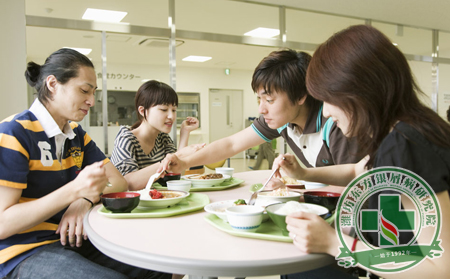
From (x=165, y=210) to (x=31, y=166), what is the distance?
58cm

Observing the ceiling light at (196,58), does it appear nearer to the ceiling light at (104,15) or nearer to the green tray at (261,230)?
the ceiling light at (104,15)

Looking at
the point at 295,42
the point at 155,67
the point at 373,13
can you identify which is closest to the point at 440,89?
the point at 373,13

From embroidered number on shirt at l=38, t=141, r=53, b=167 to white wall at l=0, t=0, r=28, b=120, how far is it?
2992 mm

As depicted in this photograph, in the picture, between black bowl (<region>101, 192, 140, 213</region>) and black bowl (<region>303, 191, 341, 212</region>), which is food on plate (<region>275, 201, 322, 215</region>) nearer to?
black bowl (<region>303, 191, 341, 212</region>)

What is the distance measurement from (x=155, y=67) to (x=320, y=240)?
8093 mm

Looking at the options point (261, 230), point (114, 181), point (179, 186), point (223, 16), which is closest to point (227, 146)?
point (179, 186)

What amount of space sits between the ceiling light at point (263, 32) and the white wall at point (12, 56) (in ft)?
10.9

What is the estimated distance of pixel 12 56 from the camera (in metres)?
3.89

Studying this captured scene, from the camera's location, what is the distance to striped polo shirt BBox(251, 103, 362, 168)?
1.70 metres

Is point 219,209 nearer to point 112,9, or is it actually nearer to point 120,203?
point 120,203

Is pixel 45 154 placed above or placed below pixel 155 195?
above

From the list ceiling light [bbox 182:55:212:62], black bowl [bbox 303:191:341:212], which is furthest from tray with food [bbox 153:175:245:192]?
ceiling light [bbox 182:55:212:62]

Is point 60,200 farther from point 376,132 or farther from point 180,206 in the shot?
point 376,132

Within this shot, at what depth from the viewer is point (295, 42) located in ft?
19.0
